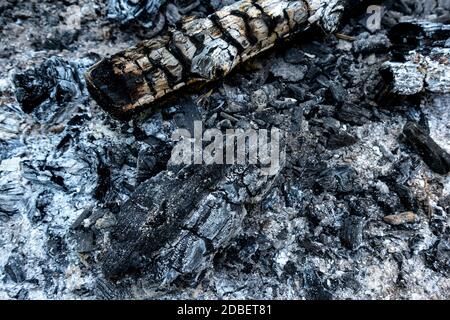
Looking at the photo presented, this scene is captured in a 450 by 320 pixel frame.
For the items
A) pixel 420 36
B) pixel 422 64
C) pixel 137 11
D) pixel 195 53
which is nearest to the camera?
pixel 195 53

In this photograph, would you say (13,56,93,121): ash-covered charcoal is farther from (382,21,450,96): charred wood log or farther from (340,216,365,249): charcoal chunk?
(382,21,450,96): charred wood log

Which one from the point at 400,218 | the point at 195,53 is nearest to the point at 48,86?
the point at 195,53

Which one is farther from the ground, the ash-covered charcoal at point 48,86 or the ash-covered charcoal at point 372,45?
the ash-covered charcoal at point 48,86

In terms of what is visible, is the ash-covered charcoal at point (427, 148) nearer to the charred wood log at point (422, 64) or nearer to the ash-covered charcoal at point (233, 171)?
the ash-covered charcoal at point (233, 171)

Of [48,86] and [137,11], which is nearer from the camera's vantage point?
[48,86]

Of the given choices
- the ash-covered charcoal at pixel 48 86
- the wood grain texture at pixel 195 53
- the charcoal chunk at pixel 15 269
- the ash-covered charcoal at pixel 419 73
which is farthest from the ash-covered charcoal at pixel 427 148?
the charcoal chunk at pixel 15 269

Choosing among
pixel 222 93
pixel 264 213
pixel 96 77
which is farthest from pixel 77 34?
pixel 264 213

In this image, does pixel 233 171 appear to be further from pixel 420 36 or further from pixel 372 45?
pixel 420 36
